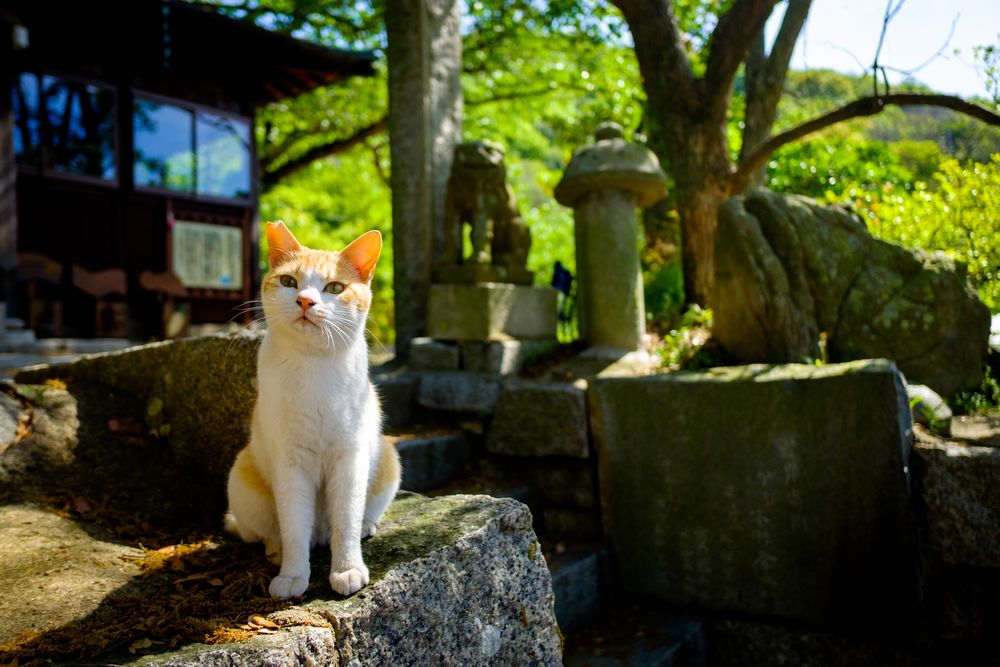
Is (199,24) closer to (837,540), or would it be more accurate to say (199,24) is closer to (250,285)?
(250,285)

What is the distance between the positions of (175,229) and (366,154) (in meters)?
5.80

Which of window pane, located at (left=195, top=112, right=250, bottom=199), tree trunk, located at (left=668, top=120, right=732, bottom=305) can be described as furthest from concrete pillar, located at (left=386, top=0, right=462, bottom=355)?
window pane, located at (left=195, top=112, right=250, bottom=199)

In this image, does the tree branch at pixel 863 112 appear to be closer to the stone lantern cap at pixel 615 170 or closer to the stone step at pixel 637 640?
the stone lantern cap at pixel 615 170

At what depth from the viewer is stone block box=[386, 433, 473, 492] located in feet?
13.6

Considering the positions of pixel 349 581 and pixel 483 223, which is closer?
pixel 349 581

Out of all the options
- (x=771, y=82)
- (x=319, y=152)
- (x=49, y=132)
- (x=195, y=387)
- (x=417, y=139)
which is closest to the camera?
Result: (x=195, y=387)

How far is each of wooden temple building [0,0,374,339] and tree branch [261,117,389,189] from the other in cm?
161

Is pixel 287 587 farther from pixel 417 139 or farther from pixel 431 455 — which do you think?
pixel 417 139

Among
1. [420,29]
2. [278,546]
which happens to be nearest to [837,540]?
[278,546]

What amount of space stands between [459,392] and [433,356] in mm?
628

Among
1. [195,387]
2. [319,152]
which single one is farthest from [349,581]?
[319,152]

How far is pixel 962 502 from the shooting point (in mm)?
A: 3188

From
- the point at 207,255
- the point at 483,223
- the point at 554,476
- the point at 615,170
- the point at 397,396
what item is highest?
the point at 615,170

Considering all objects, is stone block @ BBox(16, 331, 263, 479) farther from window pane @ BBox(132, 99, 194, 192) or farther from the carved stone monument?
window pane @ BBox(132, 99, 194, 192)
